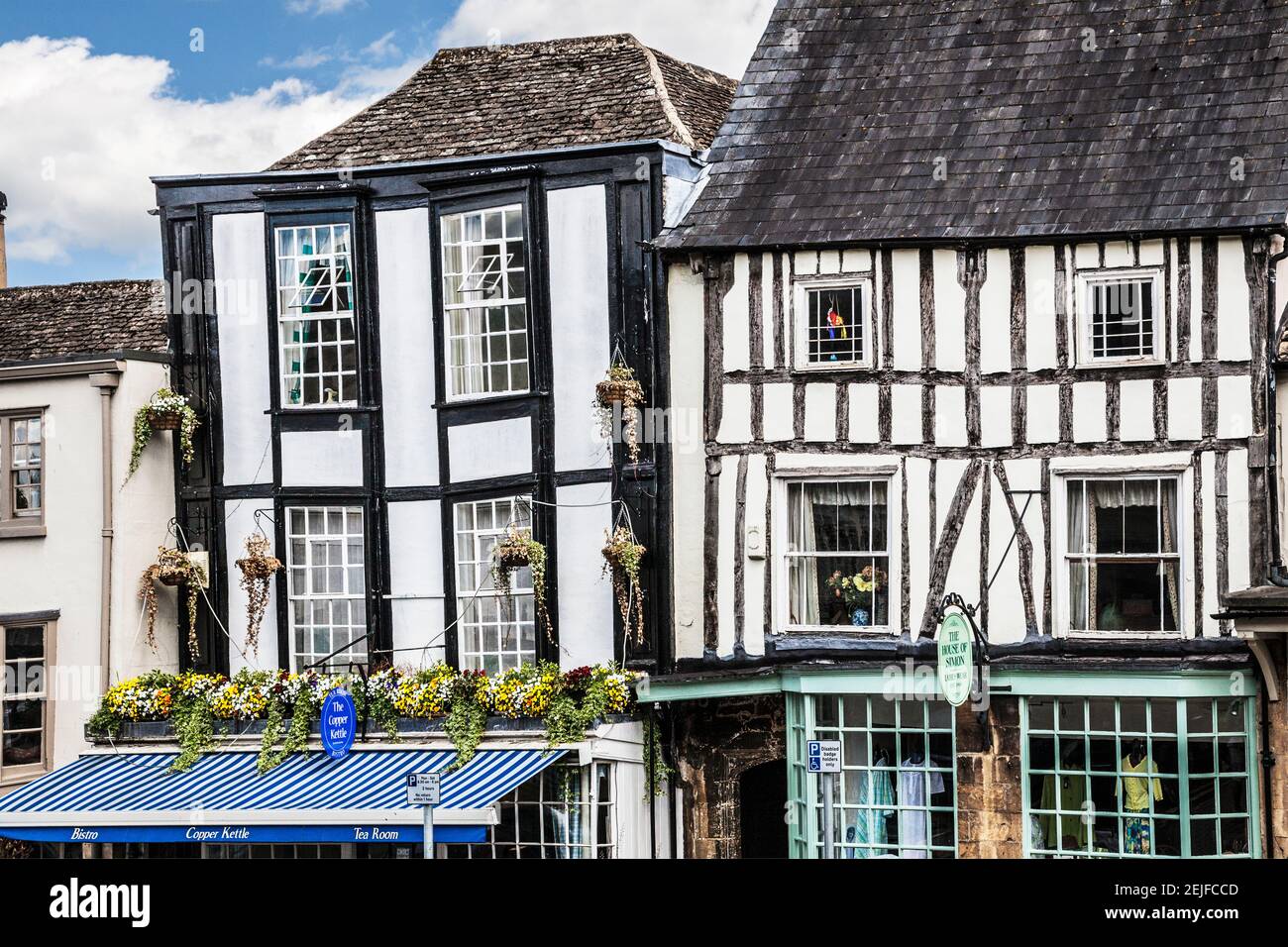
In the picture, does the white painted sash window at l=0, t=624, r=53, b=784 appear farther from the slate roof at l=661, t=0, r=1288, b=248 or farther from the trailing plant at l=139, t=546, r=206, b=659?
the slate roof at l=661, t=0, r=1288, b=248

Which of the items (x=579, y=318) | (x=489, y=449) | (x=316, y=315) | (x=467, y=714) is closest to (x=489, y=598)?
(x=467, y=714)

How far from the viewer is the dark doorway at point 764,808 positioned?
15414 mm

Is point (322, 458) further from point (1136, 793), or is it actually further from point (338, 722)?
point (1136, 793)

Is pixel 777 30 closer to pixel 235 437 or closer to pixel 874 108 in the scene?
pixel 874 108

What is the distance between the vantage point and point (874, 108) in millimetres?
15844

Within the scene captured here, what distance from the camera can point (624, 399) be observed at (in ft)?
49.3

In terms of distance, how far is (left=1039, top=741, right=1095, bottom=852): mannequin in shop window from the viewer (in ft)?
46.3

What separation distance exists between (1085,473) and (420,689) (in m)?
5.82

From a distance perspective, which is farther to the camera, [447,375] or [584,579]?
[447,375]

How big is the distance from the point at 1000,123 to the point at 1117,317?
2.07m

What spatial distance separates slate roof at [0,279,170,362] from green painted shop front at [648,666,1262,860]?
20.1 feet

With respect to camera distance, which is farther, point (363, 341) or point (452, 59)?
point (452, 59)

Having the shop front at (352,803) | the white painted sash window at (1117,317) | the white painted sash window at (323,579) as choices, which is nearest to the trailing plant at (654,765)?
the shop front at (352,803)
